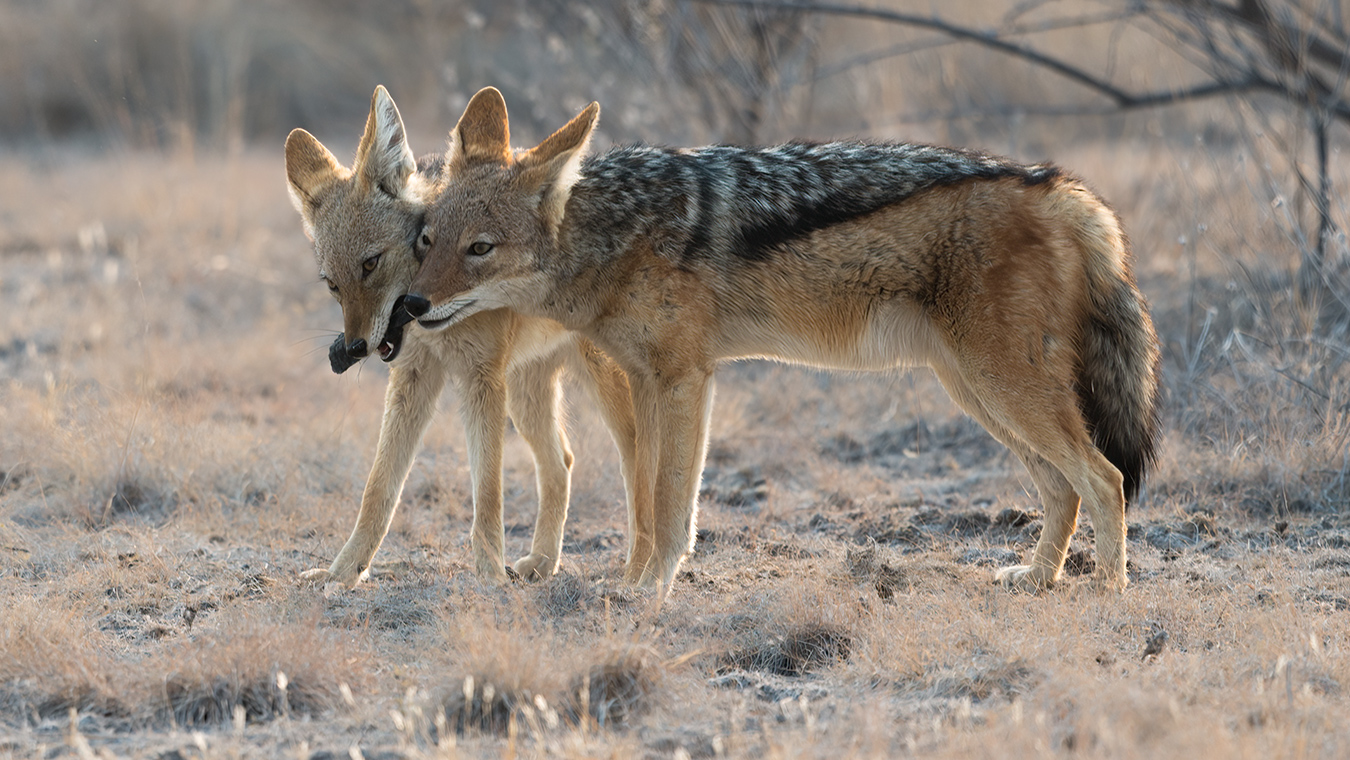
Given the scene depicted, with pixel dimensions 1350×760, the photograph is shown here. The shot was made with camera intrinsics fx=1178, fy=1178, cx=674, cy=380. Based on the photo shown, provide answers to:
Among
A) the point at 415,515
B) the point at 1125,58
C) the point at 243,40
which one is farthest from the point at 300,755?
the point at 243,40

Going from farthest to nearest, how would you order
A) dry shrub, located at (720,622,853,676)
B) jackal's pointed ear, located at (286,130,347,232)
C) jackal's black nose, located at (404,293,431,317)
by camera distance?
jackal's pointed ear, located at (286,130,347,232) < jackal's black nose, located at (404,293,431,317) < dry shrub, located at (720,622,853,676)

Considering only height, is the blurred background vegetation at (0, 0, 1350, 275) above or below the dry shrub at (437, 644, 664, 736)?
above

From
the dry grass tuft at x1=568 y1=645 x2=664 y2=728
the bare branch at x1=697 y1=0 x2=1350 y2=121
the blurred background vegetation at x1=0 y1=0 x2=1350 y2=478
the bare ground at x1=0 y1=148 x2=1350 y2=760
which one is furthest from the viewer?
the bare branch at x1=697 y1=0 x2=1350 y2=121

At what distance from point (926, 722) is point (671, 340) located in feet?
6.21

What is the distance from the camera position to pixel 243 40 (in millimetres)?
18719

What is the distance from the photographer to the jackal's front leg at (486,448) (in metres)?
4.92

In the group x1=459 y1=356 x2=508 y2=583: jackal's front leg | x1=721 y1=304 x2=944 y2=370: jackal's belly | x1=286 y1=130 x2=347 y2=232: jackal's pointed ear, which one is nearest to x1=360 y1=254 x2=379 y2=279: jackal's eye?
x1=286 y1=130 x2=347 y2=232: jackal's pointed ear

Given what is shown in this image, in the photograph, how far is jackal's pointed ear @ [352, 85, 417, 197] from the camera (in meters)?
4.89

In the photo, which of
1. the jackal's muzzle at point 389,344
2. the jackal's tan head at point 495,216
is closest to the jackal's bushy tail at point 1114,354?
the jackal's tan head at point 495,216

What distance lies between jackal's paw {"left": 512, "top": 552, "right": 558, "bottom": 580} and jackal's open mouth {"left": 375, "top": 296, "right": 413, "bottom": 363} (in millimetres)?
1146

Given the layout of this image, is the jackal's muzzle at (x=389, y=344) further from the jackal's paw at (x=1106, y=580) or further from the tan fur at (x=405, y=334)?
the jackal's paw at (x=1106, y=580)

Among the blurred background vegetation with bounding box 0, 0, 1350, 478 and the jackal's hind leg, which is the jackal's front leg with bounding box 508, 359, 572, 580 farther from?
the blurred background vegetation with bounding box 0, 0, 1350, 478

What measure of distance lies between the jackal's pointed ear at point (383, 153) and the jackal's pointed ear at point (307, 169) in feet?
0.59

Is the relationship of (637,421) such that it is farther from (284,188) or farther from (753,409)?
(284,188)
